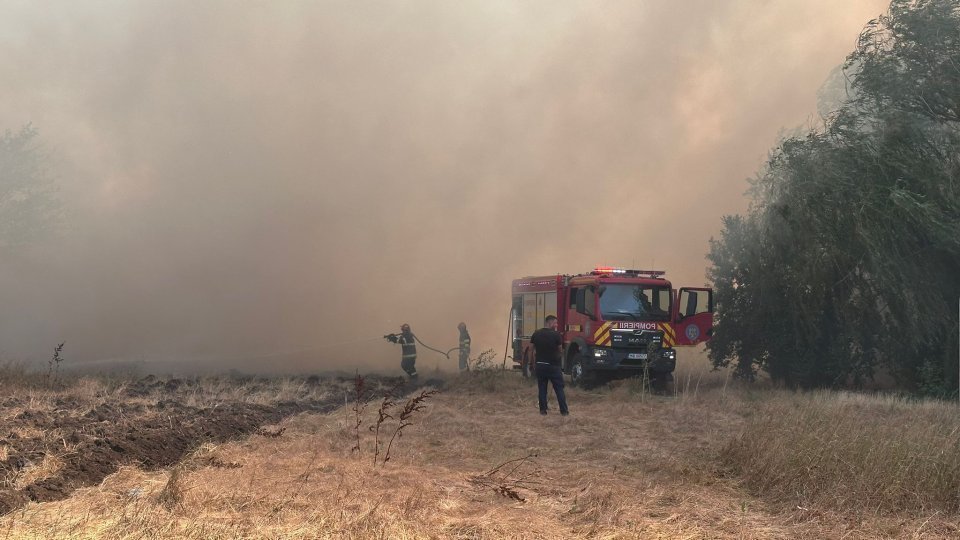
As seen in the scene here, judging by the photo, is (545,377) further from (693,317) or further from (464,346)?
(464,346)

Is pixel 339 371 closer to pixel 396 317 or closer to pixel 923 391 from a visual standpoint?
pixel 396 317

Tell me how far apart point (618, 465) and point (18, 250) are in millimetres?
27297

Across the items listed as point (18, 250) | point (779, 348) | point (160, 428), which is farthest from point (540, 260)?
point (160, 428)

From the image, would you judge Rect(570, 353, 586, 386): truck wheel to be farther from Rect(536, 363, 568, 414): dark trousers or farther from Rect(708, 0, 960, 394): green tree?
Rect(708, 0, 960, 394): green tree

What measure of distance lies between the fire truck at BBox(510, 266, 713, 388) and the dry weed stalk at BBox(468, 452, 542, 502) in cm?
861

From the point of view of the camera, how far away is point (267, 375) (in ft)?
70.0

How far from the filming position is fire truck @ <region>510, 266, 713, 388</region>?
17.4 metres

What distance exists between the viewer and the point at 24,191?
3120 cm

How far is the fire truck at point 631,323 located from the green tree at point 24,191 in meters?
20.5

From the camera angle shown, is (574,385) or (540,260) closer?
(574,385)

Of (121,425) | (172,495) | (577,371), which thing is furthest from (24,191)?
(172,495)

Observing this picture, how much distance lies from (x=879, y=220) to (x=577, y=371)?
6447 mm

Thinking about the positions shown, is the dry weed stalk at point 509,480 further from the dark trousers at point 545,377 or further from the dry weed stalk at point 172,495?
the dark trousers at point 545,377

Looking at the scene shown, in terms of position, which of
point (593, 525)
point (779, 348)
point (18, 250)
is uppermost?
point (18, 250)
